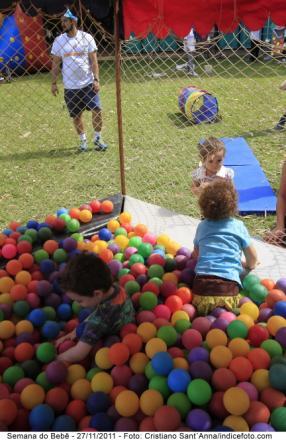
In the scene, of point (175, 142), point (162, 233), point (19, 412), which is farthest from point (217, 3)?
point (175, 142)

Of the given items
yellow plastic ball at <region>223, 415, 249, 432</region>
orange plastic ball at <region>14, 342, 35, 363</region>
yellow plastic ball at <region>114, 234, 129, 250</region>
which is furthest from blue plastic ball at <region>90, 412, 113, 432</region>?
yellow plastic ball at <region>114, 234, 129, 250</region>

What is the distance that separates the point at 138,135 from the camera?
5.58 meters

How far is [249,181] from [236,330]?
6.90ft

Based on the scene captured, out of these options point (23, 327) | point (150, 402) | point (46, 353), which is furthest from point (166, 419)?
point (23, 327)

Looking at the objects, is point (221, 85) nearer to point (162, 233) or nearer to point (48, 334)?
point (162, 233)

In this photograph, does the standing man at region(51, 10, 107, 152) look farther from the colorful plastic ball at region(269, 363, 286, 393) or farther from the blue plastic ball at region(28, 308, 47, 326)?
the colorful plastic ball at region(269, 363, 286, 393)

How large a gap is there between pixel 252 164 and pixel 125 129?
1.99 metres

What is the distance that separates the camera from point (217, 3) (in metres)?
2.41

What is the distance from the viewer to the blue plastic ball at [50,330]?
232 centimetres

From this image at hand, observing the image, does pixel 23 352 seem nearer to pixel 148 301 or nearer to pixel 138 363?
pixel 138 363

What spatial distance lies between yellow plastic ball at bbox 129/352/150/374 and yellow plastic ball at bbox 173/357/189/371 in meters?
0.13

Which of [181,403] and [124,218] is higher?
[124,218]

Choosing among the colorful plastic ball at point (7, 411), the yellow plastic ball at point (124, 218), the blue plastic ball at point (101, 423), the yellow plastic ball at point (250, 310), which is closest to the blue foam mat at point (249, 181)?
the yellow plastic ball at point (124, 218)

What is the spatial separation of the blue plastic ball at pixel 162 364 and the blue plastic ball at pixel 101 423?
0.29 m
